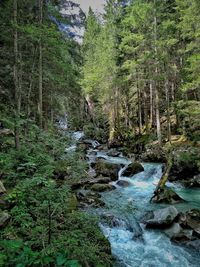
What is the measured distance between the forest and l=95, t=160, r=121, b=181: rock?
62mm

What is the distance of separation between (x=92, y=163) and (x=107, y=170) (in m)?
2.38

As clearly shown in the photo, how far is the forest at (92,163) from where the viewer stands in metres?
6.02

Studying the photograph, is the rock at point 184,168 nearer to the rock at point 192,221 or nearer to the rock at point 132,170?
the rock at point 132,170

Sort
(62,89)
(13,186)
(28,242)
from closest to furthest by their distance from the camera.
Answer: (28,242)
(13,186)
(62,89)

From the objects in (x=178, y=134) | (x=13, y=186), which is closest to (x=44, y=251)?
(x=13, y=186)

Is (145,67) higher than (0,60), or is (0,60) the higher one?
(145,67)

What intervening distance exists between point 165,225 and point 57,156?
5003 mm

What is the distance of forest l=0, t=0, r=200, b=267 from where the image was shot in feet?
19.7

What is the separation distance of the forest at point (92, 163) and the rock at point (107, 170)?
0.20 ft

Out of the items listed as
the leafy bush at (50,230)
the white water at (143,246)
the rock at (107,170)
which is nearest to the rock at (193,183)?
the white water at (143,246)

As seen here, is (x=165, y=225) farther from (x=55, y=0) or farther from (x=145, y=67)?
(x=145, y=67)

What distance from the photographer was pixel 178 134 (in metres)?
24.4

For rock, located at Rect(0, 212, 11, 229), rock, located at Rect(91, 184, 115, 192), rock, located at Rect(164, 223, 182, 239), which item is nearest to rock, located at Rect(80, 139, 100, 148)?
rock, located at Rect(91, 184, 115, 192)

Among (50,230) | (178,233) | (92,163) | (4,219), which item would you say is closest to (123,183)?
(92,163)
